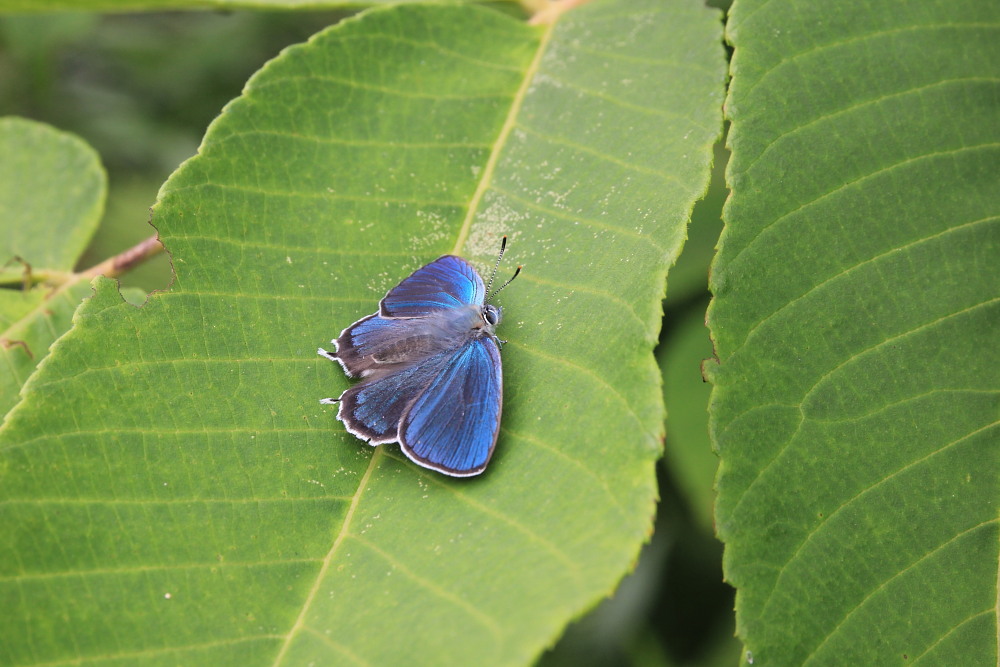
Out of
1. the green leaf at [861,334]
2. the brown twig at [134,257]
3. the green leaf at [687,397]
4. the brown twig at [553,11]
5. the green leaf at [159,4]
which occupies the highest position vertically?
the green leaf at [159,4]

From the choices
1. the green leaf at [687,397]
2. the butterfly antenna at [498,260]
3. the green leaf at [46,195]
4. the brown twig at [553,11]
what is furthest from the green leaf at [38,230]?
the green leaf at [687,397]

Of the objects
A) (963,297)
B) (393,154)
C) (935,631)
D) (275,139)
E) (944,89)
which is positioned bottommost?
(935,631)

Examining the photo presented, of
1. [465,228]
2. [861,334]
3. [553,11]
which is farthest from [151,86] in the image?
[861,334]

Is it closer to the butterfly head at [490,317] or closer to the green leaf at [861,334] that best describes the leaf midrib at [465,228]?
the butterfly head at [490,317]

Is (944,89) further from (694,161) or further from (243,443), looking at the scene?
(243,443)

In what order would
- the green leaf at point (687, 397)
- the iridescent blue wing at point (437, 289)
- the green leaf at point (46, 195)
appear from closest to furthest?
the iridescent blue wing at point (437, 289) → the green leaf at point (46, 195) → the green leaf at point (687, 397)

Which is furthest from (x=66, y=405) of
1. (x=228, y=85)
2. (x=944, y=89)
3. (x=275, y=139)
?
(x=228, y=85)

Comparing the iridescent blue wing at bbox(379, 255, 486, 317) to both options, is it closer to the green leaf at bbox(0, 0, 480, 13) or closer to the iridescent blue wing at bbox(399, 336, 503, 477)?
the iridescent blue wing at bbox(399, 336, 503, 477)
